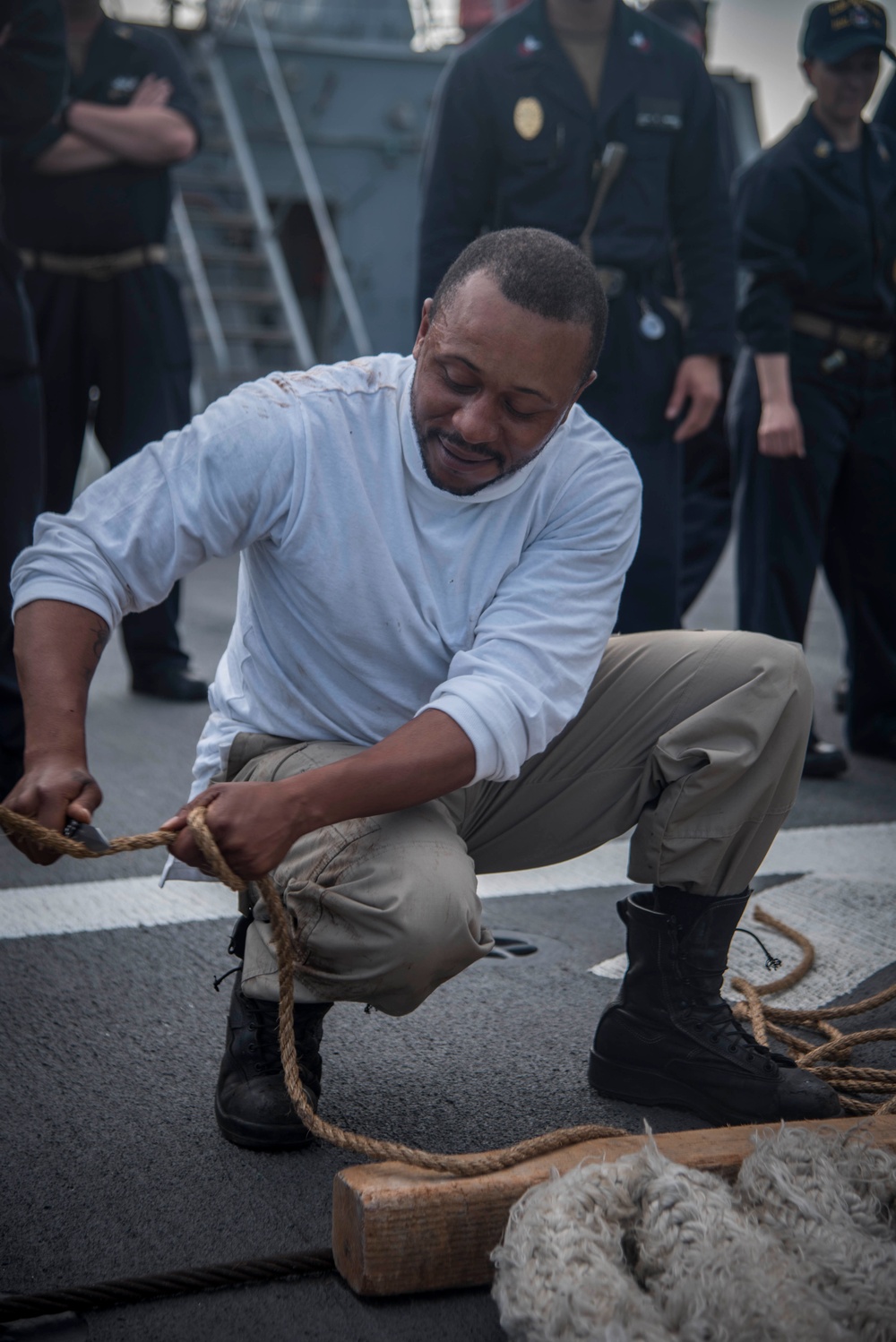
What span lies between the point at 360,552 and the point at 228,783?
42cm

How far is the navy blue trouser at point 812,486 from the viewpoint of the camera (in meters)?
3.90

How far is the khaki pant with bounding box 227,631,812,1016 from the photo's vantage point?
169cm

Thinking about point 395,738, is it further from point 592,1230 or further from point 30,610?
point 592,1230

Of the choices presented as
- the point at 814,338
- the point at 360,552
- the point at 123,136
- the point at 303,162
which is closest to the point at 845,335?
the point at 814,338

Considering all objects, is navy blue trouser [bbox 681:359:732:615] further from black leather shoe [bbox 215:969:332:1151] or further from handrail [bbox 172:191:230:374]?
handrail [bbox 172:191:230:374]

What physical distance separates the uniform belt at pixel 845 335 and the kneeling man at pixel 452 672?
2.12 meters

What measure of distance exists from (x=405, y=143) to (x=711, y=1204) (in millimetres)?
11308

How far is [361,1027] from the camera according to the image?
7.07ft

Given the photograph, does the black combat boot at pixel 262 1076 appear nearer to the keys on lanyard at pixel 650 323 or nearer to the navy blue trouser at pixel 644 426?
the navy blue trouser at pixel 644 426

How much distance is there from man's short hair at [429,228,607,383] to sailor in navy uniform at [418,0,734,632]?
1459mm

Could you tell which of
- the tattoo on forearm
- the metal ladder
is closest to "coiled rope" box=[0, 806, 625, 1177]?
the tattoo on forearm

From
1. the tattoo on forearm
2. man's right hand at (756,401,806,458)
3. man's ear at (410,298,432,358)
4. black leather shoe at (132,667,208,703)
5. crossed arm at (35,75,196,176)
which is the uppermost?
man's ear at (410,298,432,358)

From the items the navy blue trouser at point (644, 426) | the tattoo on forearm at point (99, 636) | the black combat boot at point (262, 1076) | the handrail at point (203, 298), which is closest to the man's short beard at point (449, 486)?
the tattoo on forearm at point (99, 636)

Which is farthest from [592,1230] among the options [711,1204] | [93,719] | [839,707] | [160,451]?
[839,707]
